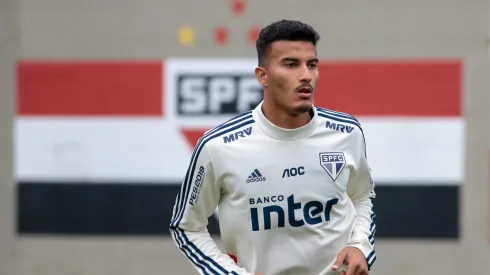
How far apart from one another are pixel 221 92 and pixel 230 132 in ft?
5.97

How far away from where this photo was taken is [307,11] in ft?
14.7

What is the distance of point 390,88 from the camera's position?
4.50 metres

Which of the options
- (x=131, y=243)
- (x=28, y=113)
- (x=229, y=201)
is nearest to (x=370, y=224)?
(x=229, y=201)

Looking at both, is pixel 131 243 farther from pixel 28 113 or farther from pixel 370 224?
pixel 370 224

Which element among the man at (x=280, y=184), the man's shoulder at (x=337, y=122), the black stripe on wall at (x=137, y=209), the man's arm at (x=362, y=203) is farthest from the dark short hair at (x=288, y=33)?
the black stripe on wall at (x=137, y=209)

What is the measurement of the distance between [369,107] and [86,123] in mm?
1333

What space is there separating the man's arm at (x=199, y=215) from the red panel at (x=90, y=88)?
1881 millimetres

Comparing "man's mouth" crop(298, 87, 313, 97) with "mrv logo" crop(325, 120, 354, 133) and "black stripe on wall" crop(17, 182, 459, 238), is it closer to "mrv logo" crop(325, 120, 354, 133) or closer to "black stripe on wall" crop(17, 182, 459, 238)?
"mrv logo" crop(325, 120, 354, 133)

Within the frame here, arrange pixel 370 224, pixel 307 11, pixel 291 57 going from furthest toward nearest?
1. pixel 307 11
2. pixel 370 224
3. pixel 291 57

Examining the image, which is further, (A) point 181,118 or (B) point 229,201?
(A) point 181,118

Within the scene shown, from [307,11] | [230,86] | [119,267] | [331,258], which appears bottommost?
[119,267]

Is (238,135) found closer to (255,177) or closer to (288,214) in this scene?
(255,177)

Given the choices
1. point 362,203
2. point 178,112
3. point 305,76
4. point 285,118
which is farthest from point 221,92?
point 305,76

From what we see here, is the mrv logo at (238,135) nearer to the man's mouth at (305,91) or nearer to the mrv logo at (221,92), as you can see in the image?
the man's mouth at (305,91)
